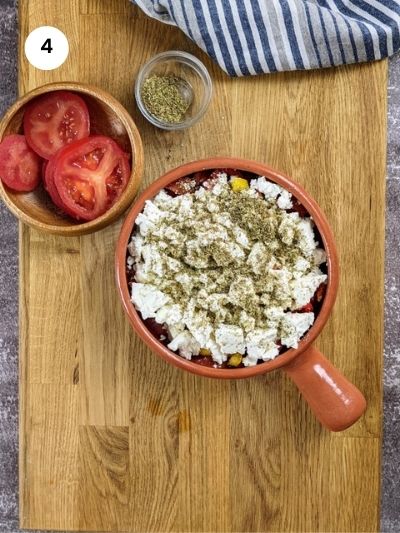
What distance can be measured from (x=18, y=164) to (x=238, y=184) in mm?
308

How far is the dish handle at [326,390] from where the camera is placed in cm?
95

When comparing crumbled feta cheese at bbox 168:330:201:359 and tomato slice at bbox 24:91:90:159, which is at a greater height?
tomato slice at bbox 24:91:90:159

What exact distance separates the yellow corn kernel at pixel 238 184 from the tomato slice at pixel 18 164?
0.28 m

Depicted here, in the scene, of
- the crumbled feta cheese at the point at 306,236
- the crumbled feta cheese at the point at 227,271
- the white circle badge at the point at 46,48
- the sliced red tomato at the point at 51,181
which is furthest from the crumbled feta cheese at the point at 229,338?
the white circle badge at the point at 46,48

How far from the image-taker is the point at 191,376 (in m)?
1.09

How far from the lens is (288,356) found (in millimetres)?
951

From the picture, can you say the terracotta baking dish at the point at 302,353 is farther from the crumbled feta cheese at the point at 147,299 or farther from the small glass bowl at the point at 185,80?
the small glass bowl at the point at 185,80

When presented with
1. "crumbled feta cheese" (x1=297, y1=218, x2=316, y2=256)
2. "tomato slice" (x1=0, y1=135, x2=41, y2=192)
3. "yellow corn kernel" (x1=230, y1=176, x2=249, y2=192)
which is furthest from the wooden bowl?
"crumbled feta cheese" (x1=297, y1=218, x2=316, y2=256)

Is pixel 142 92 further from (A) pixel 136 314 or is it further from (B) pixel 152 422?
(B) pixel 152 422

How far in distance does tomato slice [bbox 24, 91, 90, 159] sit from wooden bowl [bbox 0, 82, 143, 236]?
0.01m

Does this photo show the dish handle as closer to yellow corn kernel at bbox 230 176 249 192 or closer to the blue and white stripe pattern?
yellow corn kernel at bbox 230 176 249 192

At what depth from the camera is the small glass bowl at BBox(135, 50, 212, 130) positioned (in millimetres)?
1059

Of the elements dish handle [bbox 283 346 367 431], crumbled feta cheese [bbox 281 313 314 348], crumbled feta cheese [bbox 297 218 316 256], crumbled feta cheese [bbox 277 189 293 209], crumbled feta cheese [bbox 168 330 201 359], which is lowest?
dish handle [bbox 283 346 367 431]

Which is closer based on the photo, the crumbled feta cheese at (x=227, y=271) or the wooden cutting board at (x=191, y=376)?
the crumbled feta cheese at (x=227, y=271)
